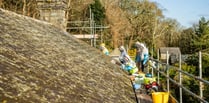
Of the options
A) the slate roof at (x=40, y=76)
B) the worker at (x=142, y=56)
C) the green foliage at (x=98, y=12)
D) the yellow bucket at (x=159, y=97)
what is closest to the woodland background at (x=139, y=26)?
the green foliage at (x=98, y=12)

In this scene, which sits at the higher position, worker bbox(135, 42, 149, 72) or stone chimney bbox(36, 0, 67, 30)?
stone chimney bbox(36, 0, 67, 30)

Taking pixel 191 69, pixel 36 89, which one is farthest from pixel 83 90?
pixel 191 69

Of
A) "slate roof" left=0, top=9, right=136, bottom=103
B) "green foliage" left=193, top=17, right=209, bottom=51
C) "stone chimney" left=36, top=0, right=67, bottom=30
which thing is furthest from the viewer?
"green foliage" left=193, top=17, right=209, bottom=51

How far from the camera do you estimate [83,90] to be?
4.53 m

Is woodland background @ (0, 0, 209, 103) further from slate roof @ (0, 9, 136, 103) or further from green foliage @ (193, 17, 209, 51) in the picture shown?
slate roof @ (0, 9, 136, 103)

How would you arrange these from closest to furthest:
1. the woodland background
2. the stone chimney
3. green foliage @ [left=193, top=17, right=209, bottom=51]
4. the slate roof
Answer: the slate roof
the stone chimney
the woodland background
green foliage @ [left=193, top=17, right=209, bottom=51]

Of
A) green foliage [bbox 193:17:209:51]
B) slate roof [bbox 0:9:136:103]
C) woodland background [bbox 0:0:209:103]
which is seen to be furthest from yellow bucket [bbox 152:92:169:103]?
green foliage [bbox 193:17:209:51]

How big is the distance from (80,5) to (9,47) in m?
33.6

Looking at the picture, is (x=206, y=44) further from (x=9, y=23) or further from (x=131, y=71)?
(x=9, y=23)

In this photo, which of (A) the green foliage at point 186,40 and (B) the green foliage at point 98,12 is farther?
(A) the green foliage at point 186,40

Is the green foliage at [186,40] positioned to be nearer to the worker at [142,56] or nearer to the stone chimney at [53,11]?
the worker at [142,56]

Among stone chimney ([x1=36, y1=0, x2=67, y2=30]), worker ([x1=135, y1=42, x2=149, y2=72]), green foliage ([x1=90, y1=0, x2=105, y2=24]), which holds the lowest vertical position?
worker ([x1=135, y1=42, x2=149, y2=72])

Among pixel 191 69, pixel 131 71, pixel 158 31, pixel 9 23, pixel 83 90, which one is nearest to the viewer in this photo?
pixel 83 90

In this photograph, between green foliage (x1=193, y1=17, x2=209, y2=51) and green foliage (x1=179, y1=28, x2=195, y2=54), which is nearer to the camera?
green foliage (x1=193, y1=17, x2=209, y2=51)
